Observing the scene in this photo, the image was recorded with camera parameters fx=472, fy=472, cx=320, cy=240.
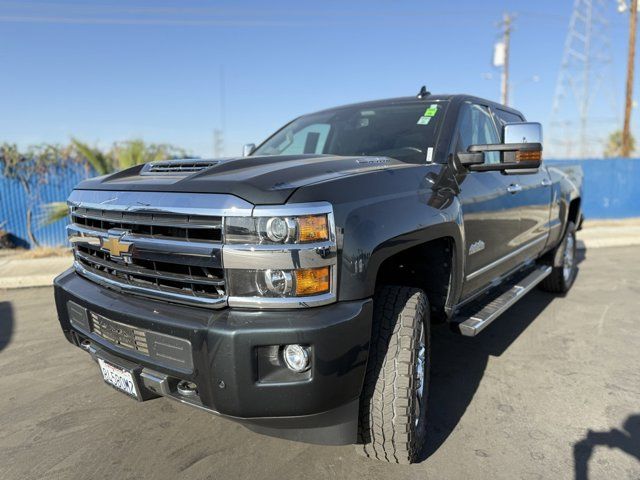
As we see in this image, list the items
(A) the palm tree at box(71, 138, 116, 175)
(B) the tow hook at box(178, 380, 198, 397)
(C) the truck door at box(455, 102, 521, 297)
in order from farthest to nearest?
(A) the palm tree at box(71, 138, 116, 175), (C) the truck door at box(455, 102, 521, 297), (B) the tow hook at box(178, 380, 198, 397)

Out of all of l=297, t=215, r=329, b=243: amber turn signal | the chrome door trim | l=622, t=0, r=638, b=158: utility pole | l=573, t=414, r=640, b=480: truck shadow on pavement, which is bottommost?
l=573, t=414, r=640, b=480: truck shadow on pavement

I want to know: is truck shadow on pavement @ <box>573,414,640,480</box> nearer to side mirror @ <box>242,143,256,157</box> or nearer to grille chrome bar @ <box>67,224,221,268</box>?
grille chrome bar @ <box>67,224,221,268</box>

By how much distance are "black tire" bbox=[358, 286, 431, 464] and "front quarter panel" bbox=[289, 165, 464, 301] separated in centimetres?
30

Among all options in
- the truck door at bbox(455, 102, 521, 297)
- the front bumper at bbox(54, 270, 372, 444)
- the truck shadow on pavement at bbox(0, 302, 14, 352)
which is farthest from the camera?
the truck shadow on pavement at bbox(0, 302, 14, 352)

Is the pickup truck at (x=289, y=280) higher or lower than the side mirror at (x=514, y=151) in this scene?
lower

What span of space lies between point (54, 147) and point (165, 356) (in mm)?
9585

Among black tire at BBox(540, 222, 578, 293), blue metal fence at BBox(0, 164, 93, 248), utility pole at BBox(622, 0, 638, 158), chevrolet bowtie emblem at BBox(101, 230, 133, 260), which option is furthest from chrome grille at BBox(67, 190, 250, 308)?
utility pole at BBox(622, 0, 638, 158)

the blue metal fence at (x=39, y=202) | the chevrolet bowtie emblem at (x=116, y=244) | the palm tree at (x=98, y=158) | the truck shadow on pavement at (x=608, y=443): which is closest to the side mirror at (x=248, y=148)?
the chevrolet bowtie emblem at (x=116, y=244)

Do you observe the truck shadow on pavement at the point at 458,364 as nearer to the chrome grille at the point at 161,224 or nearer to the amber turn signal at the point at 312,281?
the amber turn signal at the point at 312,281

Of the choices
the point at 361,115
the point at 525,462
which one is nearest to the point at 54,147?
the point at 361,115

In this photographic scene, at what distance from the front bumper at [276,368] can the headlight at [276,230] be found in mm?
286

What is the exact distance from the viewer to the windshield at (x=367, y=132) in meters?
3.10

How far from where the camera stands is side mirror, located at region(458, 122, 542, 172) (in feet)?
9.03

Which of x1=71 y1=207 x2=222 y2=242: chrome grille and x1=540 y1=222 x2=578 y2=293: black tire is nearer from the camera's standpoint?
x1=71 y1=207 x2=222 y2=242: chrome grille
